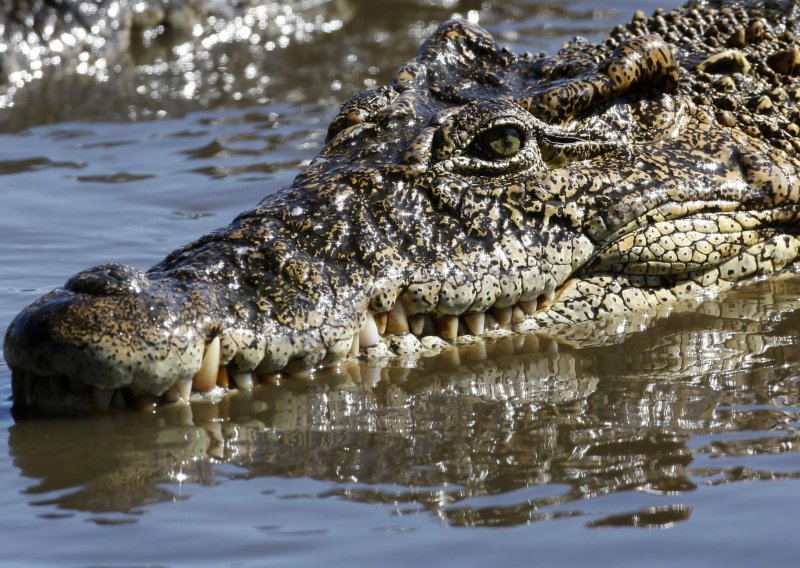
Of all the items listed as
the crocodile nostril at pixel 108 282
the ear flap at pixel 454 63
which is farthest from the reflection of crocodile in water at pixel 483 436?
the ear flap at pixel 454 63

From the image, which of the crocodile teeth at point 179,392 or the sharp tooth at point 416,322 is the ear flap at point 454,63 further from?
the crocodile teeth at point 179,392

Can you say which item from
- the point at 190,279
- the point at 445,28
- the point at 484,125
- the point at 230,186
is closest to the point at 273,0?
the point at 230,186

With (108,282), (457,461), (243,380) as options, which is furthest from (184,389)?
(457,461)

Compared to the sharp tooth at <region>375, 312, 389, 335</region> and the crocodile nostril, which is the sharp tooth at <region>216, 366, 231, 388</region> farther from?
the sharp tooth at <region>375, 312, 389, 335</region>

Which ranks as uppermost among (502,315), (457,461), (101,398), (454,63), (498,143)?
(454,63)

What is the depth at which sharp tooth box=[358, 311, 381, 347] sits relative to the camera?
4918 mm

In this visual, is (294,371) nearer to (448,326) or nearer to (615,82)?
(448,326)

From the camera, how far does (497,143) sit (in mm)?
5422

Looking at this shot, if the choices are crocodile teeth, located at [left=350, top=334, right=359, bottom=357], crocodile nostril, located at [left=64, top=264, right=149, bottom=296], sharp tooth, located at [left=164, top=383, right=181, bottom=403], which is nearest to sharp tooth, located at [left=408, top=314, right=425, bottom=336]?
crocodile teeth, located at [left=350, top=334, right=359, bottom=357]

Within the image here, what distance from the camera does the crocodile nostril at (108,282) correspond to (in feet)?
14.1

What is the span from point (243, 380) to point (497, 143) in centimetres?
155

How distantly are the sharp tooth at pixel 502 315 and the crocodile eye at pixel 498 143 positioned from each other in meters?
0.64

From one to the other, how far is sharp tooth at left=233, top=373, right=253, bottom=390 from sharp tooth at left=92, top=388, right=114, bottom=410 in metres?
0.43

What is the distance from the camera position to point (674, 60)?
5.89 metres
